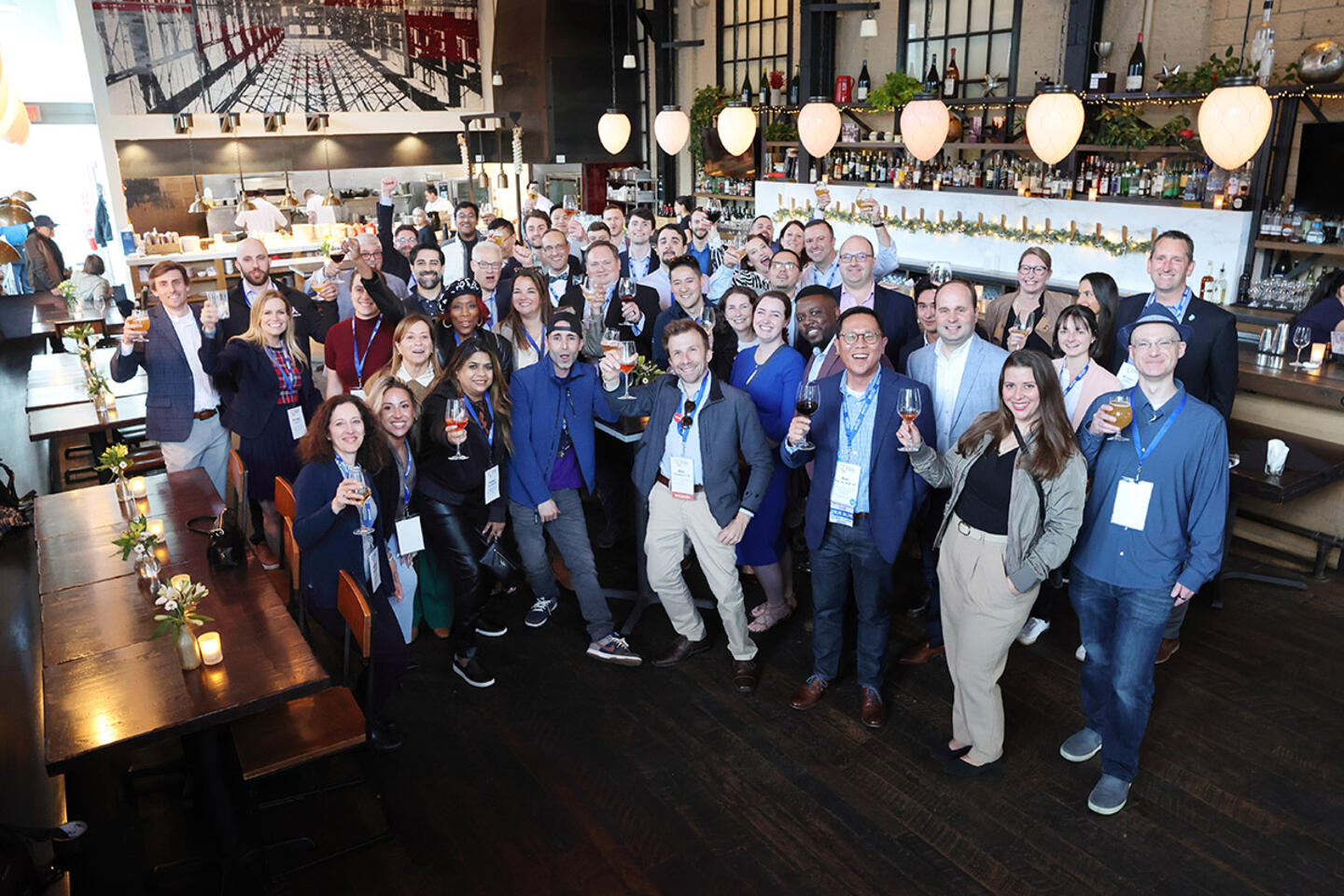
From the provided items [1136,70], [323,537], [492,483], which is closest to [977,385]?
[492,483]

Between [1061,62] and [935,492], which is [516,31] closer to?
[1061,62]

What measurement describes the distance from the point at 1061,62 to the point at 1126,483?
21.0ft

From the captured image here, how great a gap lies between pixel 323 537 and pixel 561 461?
1.13 metres

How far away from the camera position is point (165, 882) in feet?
10.6

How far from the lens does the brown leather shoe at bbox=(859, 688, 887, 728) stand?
393 centimetres

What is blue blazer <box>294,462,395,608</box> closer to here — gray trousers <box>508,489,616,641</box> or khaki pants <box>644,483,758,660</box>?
gray trousers <box>508,489,616,641</box>

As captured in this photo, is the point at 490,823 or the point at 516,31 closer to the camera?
the point at 490,823

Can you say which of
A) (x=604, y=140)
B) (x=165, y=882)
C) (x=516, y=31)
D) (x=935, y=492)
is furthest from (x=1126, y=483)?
(x=516, y=31)

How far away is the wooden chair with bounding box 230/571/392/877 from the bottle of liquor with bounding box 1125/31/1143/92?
7008 millimetres

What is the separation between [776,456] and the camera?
4.46 m

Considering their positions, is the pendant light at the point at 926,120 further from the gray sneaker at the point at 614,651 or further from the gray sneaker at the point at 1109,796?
the gray sneaker at the point at 1109,796

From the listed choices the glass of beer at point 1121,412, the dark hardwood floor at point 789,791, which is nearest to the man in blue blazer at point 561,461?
the dark hardwood floor at point 789,791

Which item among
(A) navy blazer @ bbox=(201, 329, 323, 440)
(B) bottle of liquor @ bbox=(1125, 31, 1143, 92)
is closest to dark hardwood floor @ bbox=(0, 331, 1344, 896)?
(A) navy blazer @ bbox=(201, 329, 323, 440)

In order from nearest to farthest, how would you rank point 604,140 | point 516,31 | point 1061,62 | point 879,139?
1. point 1061,62
2. point 604,140
3. point 879,139
4. point 516,31
